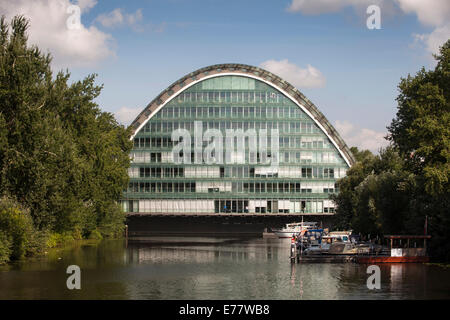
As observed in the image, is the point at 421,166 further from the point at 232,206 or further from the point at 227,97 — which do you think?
the point at 232,206

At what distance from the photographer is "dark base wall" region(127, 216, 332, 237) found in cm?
15212

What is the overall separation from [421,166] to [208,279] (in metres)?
25.1

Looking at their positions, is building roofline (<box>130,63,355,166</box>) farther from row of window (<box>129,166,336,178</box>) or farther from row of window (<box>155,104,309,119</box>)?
row of window (<box>129,166,336,178</box>)

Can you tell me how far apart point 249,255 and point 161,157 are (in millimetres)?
79149

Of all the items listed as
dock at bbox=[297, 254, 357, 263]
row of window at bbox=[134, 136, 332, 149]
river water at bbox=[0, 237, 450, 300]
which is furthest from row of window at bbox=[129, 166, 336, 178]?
dock at bbox=[297, 254, 357, 263]

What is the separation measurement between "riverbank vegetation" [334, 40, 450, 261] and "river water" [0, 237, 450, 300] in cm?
616

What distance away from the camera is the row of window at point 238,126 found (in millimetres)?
150000

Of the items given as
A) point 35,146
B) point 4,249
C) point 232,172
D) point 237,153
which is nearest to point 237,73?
point 237,153

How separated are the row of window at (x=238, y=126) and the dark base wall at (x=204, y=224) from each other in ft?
64.5

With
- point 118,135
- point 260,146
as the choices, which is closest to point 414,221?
point 118,135

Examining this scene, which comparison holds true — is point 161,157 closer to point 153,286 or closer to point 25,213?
point 25,213

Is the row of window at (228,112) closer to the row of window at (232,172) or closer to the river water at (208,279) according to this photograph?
the row of window at (232,172)

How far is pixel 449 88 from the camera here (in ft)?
195

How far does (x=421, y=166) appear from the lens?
63.9 metres
